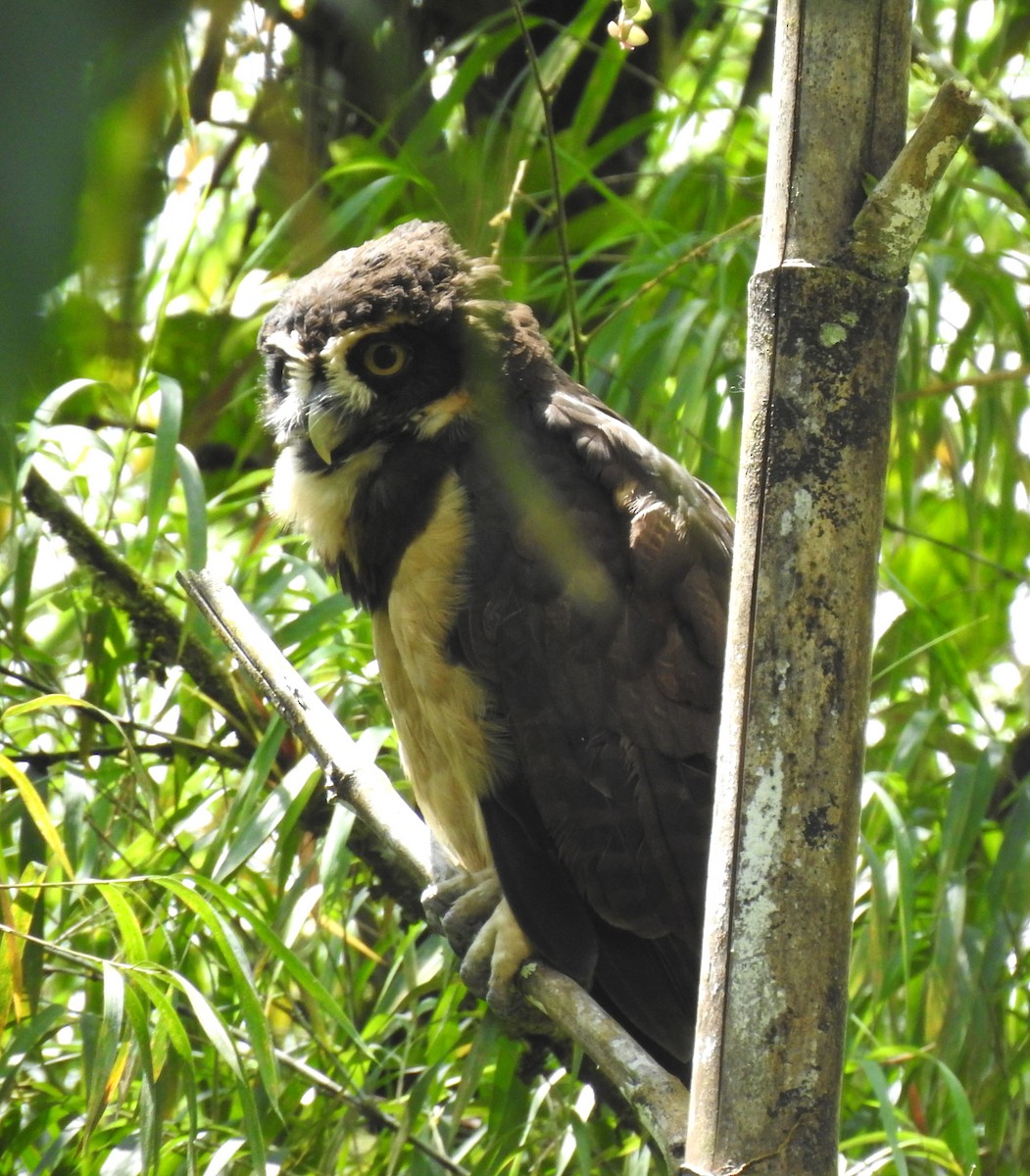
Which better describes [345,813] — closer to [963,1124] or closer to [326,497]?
[326,497]

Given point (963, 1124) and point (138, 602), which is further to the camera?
point (138, 602)

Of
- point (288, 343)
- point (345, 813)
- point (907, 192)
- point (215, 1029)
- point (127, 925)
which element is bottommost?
point (215, 1029)

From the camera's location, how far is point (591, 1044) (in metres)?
1.73

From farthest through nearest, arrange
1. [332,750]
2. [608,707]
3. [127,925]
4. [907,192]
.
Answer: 1. [608,707]
2. [332,750]
3. [127,925]
4. [907,192]

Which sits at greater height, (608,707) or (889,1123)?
(608,707)

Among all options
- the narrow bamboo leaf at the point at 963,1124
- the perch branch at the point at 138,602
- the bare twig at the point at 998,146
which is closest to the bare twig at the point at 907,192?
the narrow bamboo leaf at the point at 963,1124

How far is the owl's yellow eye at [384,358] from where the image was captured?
259cm

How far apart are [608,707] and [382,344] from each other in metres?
0.81

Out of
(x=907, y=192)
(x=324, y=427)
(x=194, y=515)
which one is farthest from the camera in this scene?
(x=194, y=515)

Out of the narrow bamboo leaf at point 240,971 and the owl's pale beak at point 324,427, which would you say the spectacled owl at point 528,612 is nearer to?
the owl's pale beak at point 324,427

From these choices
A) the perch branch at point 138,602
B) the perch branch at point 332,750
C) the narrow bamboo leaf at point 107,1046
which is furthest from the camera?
the perch branch at point 138,602

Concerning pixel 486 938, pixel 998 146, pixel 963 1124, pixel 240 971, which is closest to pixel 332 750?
pixel 240 971

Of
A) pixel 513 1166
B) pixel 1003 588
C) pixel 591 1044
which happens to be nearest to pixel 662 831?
pixel 591 1044

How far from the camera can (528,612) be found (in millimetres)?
2393
